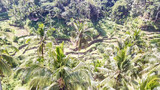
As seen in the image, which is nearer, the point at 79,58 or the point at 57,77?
the point at 57,77

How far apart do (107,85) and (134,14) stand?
5291 cm

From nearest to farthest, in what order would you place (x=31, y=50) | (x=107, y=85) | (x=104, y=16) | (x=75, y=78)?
(x=75, y=78) < (x=107, y=85) < (x=31, y=50) < (x=104, y=16)

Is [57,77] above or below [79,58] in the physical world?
above

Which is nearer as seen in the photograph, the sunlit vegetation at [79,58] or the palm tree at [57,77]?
the palm tree at [57,77]

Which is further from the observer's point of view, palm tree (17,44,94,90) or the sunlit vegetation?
the sunlit vegetation

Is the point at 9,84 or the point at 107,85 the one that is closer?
the point at 107,85

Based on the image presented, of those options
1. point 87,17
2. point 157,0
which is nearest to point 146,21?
point 157,0

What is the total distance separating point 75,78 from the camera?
29.5 ft

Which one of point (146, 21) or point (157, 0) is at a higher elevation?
point (157, 0)

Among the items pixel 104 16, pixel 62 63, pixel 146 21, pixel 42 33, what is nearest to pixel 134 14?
pixel 146 21

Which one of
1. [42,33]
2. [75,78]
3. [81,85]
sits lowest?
[81,85]

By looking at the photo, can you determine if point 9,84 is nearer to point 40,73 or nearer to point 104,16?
point 40,73

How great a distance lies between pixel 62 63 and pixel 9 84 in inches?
434

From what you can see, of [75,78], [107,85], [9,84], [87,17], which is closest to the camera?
[75,78]
